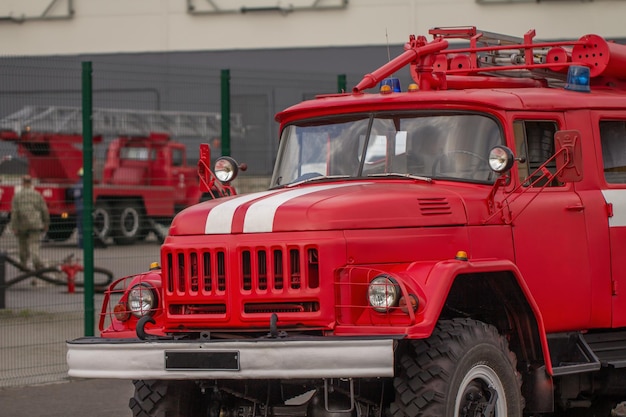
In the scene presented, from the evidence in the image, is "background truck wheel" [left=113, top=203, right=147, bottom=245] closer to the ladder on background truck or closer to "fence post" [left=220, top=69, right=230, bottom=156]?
the ladder on background truck

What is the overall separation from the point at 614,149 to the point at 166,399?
353 centimetres

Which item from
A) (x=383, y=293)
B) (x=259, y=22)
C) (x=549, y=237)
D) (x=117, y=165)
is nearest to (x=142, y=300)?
(x=383, y=293)

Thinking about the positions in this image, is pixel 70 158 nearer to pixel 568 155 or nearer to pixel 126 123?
pixel 126 123

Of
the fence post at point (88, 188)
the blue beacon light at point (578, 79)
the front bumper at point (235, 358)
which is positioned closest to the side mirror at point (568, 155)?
the blue beacon light at point (578, 79)

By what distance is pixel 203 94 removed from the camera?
15.2 m

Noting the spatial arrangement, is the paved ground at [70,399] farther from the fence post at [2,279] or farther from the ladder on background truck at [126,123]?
the ladder on background truck at [126,123]

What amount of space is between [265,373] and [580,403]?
10.3 feet

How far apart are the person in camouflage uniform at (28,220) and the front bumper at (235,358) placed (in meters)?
9.30

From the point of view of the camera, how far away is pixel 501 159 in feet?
26.7

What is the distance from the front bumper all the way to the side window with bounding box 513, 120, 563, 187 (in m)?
2.14

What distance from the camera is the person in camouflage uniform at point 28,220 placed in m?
18.3

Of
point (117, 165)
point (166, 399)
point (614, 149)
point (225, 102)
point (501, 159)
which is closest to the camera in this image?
point (501, 159)

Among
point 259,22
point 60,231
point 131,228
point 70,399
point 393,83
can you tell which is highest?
point 259,22

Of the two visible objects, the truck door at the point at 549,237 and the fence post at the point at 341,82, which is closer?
the truck door at the point at 549,237
